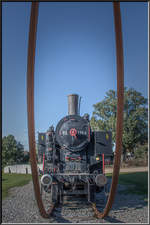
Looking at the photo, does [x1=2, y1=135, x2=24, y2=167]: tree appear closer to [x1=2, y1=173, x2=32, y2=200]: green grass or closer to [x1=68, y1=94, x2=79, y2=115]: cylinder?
[x1=2, y1=173, x2=32, y2=200]: green grass

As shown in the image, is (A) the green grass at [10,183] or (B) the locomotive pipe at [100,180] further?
(A) the green grass at [10,183]

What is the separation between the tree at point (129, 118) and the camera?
2377cm

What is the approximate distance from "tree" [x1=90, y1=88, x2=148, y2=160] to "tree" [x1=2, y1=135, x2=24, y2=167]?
12.4m

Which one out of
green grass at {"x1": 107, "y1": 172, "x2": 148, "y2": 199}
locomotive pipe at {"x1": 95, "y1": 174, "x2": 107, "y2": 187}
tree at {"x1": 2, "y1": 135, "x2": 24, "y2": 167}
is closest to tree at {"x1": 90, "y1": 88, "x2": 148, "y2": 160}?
green grass at {"x1": 107, "y1": 172, "x2": 148, "y2": 199}

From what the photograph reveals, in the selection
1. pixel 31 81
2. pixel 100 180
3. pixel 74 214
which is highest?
pixel 31 81

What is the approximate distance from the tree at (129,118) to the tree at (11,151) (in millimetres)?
12410

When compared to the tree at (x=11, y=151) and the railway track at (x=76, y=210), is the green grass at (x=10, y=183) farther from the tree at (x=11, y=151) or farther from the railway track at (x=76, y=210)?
Answer: the tree at (x=11, y=151)

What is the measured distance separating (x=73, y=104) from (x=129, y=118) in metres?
17.0

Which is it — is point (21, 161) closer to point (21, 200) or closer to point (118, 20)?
point (21, 200)

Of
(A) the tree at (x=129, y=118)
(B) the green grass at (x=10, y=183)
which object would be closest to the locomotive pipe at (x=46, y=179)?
(B) the green grass at (x=10, y=183)

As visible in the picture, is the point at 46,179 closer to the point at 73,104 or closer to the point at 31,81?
the point at 31,81

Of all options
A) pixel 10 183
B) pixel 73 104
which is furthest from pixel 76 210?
pixel 10 183

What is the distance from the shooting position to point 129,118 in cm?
2431

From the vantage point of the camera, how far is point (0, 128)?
519 cm
